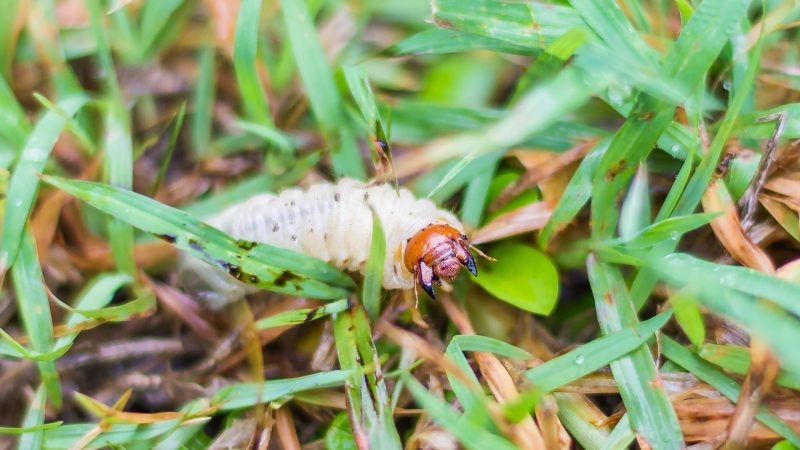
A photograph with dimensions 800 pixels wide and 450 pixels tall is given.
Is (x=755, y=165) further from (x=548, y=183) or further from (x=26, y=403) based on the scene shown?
(x=26, y=403)

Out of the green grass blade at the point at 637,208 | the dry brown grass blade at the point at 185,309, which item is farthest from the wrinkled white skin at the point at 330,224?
the green grass blade at the point at 637,208

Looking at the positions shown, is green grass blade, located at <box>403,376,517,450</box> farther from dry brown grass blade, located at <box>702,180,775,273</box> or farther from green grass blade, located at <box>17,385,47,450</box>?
green grass blade, located at <box>17,385,47,450</box>

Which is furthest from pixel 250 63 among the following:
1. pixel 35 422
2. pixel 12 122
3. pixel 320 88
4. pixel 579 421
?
pixel 579 421

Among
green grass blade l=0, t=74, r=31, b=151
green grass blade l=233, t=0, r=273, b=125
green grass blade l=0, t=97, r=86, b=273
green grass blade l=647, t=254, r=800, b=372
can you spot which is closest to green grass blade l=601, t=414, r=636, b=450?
green grass blade l=647, t=254, r=800, b=372

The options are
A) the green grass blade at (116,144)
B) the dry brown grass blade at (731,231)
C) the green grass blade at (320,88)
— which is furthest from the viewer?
the green grass blade at (320,88)

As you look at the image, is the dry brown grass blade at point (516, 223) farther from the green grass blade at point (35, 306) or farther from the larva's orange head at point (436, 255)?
the green grass blade at point (35, 306)

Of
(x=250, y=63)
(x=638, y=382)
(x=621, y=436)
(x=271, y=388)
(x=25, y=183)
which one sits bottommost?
(x=621, y=436)

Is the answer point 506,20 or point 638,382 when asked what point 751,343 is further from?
point 506,20

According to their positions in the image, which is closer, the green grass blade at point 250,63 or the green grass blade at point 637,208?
the green grass blade at point 637,208
